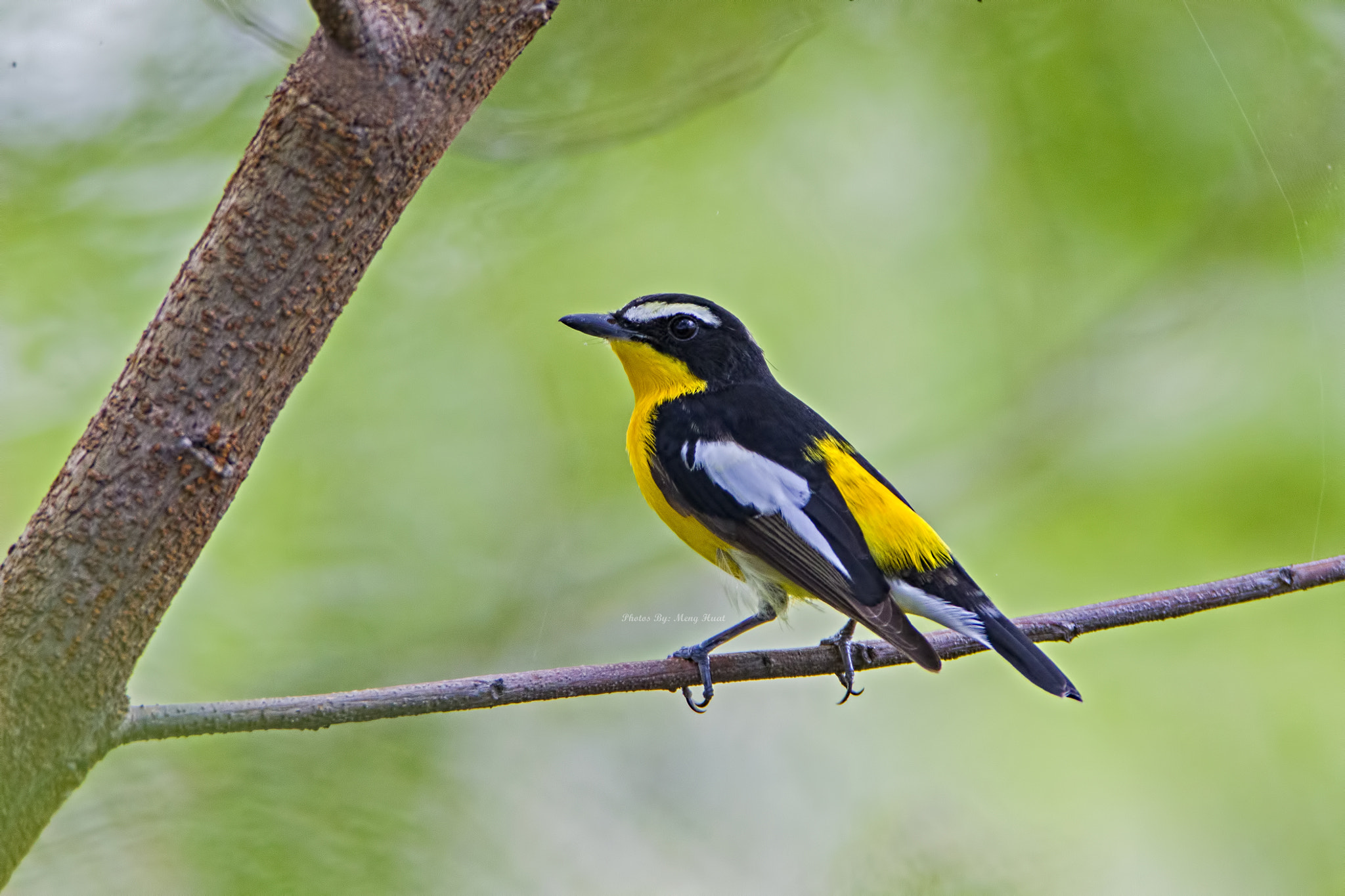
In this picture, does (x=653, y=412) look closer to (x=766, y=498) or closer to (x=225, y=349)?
(x=766, y=498)

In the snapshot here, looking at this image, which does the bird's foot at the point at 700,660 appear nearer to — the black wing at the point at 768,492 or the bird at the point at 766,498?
the bird at the point at 766,498

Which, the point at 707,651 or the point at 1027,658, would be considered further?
the point at 707,651

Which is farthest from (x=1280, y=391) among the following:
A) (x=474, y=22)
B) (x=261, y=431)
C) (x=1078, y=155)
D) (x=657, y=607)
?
(x=261, y=431)

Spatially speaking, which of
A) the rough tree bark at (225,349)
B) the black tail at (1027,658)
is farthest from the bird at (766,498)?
the rough tree bark at (225,349)

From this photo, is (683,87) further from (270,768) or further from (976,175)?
(270,768)

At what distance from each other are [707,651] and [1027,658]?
609 mm

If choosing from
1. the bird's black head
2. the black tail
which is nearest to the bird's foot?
the black tail

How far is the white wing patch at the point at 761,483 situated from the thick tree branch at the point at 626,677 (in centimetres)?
24

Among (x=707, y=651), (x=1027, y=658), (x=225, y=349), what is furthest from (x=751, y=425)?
(x=225, y=349)

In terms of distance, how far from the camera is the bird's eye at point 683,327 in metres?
2.22

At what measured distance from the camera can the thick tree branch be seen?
4.14 feet

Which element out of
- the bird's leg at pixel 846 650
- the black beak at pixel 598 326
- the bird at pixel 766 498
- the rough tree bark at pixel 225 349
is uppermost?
the rough tree bark at pixel 225 349

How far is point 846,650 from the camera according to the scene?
6.81 ft

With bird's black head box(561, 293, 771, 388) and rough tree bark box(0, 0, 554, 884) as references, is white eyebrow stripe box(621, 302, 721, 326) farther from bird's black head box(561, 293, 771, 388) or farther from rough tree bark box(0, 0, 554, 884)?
rough tree bark box(0, 0, 554, 884)
